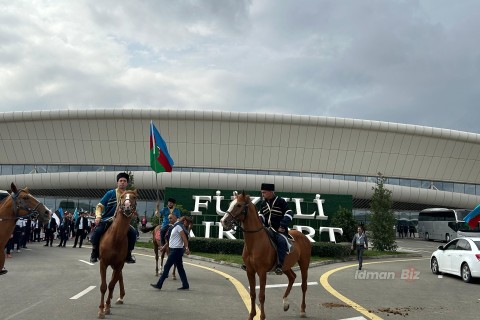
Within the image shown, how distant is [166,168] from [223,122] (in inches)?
1298

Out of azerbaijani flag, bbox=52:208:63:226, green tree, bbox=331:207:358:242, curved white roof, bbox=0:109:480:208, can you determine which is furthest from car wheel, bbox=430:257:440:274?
curved white roof, bbox=0:109:480:208

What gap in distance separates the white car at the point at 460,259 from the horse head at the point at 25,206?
13.3m

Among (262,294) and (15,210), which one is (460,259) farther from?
(15,210)

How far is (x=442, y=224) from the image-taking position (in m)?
47.1

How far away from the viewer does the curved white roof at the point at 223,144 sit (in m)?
54.9

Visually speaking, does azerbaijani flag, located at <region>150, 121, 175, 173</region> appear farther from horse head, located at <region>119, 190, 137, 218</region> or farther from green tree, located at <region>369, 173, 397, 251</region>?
green tree, located at <region>369, 173, 397, 251</region>

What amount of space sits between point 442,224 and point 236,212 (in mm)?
45116

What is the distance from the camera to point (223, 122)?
5550 centimetres

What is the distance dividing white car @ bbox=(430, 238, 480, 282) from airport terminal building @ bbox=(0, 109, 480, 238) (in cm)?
3611

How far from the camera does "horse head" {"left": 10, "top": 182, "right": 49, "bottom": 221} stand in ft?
27.6

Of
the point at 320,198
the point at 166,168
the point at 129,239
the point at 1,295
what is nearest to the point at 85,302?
the point at 129,239

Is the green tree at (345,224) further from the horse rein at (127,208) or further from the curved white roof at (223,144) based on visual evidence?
the curved white roof at (223,144)

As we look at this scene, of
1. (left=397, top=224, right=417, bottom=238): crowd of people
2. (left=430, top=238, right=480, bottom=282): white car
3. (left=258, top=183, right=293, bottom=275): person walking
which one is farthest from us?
(left=397, top=224, right=417, bottom=238): crowd of people

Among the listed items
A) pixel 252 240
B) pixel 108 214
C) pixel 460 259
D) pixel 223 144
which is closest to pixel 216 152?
pixel 223 144
